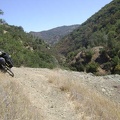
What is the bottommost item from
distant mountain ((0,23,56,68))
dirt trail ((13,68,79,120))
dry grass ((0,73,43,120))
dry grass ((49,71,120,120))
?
distant mountain ((0,23,56,68))

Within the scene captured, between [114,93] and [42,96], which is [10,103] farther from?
[114,93]

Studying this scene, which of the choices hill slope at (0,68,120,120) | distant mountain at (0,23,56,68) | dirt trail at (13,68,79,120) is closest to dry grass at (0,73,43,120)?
hill slope at (0,68,120,120)

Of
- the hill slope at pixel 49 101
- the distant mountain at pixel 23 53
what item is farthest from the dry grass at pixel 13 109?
the distant mountain at pixel 23 53

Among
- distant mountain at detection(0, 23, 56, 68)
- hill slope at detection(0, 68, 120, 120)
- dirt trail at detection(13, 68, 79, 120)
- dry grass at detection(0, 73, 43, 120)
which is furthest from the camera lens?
distant mountain at detection(0, 23, 56, 68)

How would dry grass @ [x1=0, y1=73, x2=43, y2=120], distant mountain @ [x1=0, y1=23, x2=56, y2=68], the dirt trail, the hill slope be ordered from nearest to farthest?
dry grass @ [x1=0, y1=73, x2=43, y2=120]
the hill slope
the dirt trail
distant mountain @ [x1=0, y1=23, x2=56, y2=68]

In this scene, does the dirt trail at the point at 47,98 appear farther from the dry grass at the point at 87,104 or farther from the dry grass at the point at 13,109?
the dry grass at the point at 13,109

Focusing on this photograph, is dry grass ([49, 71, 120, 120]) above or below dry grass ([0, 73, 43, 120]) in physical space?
below

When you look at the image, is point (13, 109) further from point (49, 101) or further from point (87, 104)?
point (87, 104)

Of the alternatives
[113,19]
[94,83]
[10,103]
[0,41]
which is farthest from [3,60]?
[113,19]

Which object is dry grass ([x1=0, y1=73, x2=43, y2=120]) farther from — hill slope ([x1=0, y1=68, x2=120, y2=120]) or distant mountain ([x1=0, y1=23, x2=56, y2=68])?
distant mountain ([x1=0, y1=23, x2=56, y2=68])

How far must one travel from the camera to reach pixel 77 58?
68375mm

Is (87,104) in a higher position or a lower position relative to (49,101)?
lower

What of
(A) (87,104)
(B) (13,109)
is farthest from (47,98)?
(B) (13,109)

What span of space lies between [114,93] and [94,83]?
Answer: 131 centimetres
